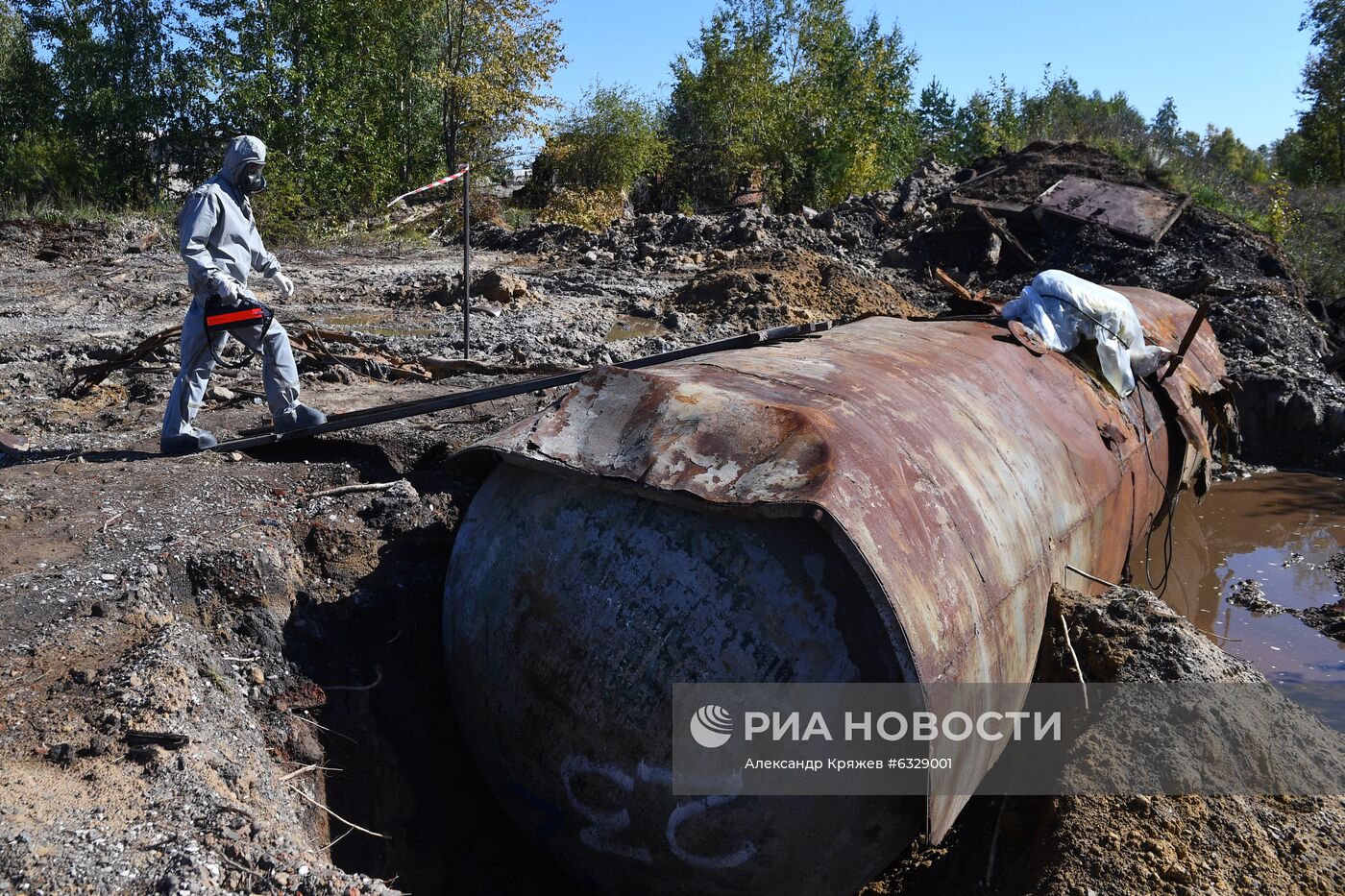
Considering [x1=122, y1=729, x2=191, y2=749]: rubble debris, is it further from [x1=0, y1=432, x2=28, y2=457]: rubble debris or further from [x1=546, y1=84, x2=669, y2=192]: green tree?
[x1=546, y1=84, x2=669, y2=192]: green tree

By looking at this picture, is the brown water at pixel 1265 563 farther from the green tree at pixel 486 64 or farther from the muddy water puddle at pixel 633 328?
the green tree at pixel 486 64

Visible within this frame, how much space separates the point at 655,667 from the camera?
2.72m

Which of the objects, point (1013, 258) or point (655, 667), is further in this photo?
point (1013, 258)

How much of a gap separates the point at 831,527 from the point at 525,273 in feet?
43.6

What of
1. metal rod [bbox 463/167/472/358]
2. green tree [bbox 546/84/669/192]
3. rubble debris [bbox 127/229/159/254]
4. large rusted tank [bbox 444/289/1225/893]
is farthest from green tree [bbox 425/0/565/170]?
large rusted tank [bbox 444/289/1225/893]

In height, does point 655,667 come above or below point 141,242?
below

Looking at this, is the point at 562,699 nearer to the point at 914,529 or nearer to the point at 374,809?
the point at 374,809

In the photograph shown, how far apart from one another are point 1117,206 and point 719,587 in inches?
552

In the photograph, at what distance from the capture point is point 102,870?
2176 millimetres

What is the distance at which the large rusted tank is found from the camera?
8.55 ft

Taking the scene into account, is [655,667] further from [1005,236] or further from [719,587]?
[1005,236]

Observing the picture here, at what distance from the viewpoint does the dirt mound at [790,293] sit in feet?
39.2

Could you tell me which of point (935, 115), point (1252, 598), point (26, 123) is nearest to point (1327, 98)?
point (935, 115)

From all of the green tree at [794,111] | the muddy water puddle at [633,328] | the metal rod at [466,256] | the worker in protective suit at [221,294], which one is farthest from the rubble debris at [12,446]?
the green tree at [794,111]
